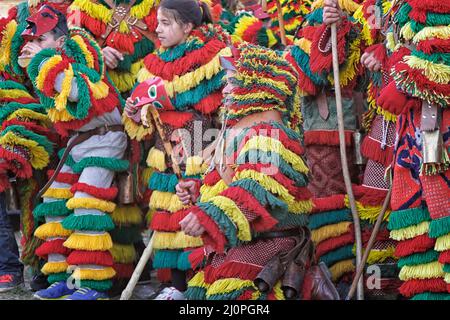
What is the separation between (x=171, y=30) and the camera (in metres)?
5.62

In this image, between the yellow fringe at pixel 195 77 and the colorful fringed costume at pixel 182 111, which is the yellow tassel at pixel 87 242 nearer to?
the colorful fringed costume at pixel 182 111

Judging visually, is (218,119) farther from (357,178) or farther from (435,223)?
(435,223)

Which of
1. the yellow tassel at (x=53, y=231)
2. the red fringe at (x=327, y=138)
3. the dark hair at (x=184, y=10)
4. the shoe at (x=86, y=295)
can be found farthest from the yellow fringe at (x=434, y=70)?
the yellow tassel at (x=53, y=231)

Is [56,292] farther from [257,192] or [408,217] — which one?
[408,217]

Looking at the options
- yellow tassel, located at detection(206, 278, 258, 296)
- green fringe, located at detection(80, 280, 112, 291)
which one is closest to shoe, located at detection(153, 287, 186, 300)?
green fringe, located at detection(80, 280, 112, 291)

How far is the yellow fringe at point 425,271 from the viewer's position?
4.37 m

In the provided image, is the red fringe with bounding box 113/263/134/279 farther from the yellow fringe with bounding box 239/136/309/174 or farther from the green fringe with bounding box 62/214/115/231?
the yellow fringe with bounding box 239/136/309/174

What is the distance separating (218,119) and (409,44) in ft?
5.20

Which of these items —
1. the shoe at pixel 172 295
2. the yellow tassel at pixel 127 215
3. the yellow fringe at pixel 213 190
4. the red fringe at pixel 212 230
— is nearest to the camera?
the red fringe at pixel 212 230

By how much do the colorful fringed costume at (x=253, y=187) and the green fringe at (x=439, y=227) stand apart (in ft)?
2.17

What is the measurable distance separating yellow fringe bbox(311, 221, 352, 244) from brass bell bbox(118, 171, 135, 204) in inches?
48.5

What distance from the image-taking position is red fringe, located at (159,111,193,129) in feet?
18.4

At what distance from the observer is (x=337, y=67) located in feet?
17.1

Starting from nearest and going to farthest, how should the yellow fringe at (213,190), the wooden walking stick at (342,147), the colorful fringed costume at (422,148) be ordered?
1. the colorful fringed costume at (422,148)
2. the yellow fringe at (213,190)
3. the wooden walking stick at (342,147)
